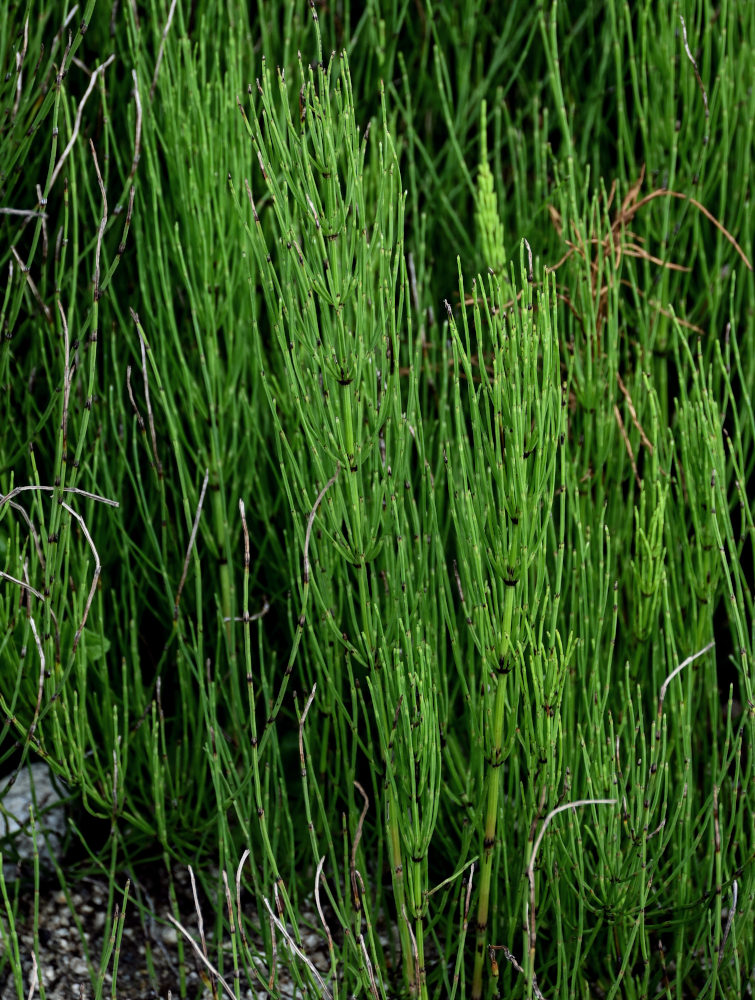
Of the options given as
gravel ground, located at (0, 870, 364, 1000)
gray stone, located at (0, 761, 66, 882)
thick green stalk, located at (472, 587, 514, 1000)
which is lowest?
gravel ground, located at (0, 870, 364, 1000)

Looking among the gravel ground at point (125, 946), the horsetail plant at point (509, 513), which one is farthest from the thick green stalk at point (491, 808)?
the gravel ground at point (125, 946)

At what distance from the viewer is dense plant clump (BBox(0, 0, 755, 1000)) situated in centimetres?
113

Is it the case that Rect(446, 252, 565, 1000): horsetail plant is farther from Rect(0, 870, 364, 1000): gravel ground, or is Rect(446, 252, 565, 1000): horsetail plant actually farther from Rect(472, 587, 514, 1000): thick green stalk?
Rect(0, 870, 364, 1000): gravel ground

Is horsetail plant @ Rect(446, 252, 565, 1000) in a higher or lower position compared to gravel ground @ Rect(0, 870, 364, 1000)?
higher

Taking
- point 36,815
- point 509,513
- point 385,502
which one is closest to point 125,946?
point 36,815

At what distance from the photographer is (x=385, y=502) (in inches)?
50.1

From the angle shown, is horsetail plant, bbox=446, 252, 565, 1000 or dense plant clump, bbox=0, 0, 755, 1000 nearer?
horsetail plant, bbox=446, 252, 565, 1000

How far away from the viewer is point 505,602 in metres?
1.09

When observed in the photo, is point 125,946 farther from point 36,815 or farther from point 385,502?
point 385,502

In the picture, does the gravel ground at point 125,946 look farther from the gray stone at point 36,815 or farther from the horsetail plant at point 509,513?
the horsetail plant at point 509,513

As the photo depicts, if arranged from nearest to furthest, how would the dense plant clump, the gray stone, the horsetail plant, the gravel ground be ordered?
the horsetail plant, the dense plant clump, the gravel ground, the gray stone

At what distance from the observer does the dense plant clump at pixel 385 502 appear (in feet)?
3.70

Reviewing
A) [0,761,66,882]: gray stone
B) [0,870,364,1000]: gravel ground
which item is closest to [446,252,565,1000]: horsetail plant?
[0,870,364,1000]: gravel ground

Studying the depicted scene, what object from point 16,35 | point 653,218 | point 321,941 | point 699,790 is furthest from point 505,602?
point 16,35
